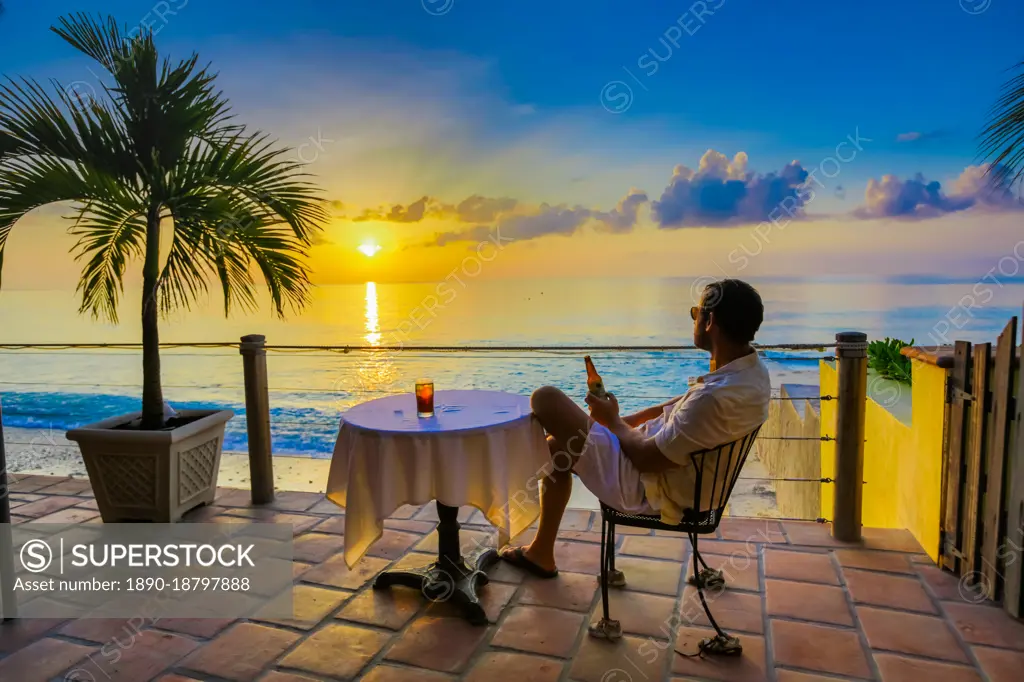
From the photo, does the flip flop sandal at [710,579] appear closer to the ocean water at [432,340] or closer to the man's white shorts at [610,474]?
the man's white shorts at [610,474]

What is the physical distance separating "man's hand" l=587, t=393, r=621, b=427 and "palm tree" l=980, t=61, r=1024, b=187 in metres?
2.49

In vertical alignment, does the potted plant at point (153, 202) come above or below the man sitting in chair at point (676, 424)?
above

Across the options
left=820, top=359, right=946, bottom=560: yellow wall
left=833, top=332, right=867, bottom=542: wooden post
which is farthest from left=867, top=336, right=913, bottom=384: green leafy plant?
left=833, top=332, right=867, bottom=542: wooden post

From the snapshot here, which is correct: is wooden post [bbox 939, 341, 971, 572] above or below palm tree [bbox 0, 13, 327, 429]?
below

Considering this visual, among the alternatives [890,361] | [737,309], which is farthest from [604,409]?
[890,361]

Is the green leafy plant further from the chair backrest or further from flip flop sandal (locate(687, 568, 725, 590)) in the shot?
the chair backrest

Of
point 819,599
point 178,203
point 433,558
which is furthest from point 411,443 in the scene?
point 178,203

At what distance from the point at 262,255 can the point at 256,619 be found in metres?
1.89

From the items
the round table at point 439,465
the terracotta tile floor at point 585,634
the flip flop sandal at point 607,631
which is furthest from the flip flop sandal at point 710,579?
the round table at point 439,465

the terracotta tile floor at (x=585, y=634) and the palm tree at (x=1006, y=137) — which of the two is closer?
the terracotta tile floor at (x=585, y=634)

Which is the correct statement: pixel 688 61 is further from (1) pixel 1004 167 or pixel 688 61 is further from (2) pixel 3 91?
(2) pixel 3 91

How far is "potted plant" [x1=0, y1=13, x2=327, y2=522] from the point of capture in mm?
3096

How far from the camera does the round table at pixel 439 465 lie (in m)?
2.13

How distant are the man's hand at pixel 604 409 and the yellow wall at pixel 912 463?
1494mm
